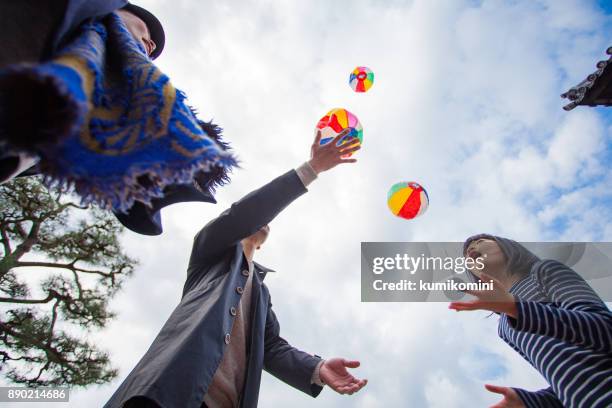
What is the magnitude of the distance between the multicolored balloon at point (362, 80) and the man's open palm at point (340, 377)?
3.95 m

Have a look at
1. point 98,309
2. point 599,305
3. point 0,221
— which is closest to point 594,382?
point 599,305

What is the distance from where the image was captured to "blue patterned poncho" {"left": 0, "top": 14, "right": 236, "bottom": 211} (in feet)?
2.33

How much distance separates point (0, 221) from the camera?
24.0 feet

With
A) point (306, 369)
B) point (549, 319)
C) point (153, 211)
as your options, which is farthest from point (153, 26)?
point (549, 319)

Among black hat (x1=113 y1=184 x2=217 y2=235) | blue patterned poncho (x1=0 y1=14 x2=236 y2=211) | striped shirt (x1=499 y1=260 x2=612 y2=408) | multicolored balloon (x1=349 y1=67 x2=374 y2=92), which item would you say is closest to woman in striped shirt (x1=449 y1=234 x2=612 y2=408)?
striped shirt (x1=499 y1=260 x2=612 y2=408)

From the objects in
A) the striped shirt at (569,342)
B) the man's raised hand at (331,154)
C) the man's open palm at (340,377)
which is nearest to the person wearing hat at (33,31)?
the man's raised hand at (331,154)

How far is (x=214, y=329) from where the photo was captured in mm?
1786

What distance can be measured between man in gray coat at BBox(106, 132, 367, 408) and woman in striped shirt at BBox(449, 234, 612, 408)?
944 mm

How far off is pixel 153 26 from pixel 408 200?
125 inches

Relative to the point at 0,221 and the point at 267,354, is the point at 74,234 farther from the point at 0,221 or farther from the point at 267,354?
the point at 267,354

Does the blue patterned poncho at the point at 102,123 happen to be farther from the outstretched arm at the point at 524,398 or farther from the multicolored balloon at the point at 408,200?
the multicolored balloon at the point at 408,200

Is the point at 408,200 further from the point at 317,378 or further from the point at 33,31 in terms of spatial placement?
the point at 33,31

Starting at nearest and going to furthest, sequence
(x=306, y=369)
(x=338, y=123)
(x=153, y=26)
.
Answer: (x=153, y=26), (x=306, y=369), (x=338, y=123)

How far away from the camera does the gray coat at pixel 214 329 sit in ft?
4.99
